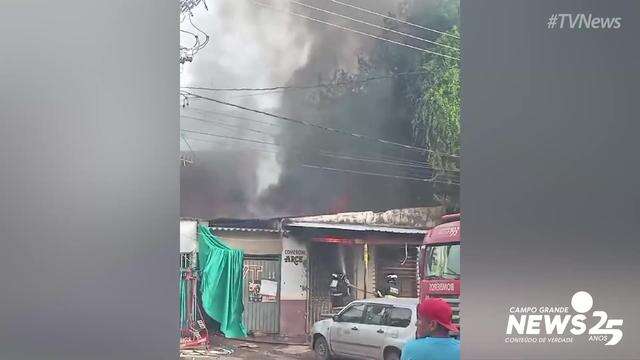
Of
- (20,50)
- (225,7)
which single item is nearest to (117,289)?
(20,50)

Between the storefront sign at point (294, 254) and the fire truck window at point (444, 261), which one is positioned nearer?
the storefront sign at point (294, 254)

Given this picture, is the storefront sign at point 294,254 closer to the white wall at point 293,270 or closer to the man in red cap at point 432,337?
the white wall at point 293,270

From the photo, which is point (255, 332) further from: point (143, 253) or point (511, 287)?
point (511, 287)

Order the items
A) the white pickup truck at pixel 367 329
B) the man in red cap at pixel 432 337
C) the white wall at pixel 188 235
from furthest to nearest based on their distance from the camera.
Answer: the white wall at pixel 188 235 → the white pickup truck at pixel 367 329 → the man in red cap at pixel 432 337

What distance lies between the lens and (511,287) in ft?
11.5

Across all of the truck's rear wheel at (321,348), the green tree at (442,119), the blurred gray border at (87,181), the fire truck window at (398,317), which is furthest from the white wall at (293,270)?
the green tree at (442,119)

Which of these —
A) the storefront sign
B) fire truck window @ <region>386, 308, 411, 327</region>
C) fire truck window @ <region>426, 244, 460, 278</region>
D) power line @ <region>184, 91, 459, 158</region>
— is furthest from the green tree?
the storefront sign

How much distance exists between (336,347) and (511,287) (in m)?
0.93

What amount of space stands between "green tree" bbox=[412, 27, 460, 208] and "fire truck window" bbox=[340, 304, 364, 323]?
68 centimetres

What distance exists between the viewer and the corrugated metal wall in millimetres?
3406

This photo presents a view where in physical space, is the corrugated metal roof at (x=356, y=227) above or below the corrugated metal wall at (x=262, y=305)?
above

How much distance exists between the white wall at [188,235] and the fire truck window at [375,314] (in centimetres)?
90

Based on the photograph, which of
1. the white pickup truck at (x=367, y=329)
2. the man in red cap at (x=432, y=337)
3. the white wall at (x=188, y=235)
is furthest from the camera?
the white wall at (x=188, y=235)

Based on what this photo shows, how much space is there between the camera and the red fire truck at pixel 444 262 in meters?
3.47
